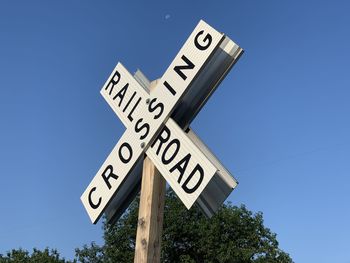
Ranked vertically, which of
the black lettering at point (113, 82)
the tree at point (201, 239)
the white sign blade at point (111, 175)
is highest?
the tree at point (201, 239)

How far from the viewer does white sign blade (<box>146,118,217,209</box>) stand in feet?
11.4

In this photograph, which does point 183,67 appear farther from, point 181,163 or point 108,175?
point 108,175

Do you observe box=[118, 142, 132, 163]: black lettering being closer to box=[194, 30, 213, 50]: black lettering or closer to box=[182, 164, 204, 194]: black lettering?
box=[182, 164, 204, 194]: black lettering

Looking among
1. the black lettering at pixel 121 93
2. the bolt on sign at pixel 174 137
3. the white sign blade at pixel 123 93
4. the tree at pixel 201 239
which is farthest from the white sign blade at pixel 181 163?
the tree at pixel 201 239

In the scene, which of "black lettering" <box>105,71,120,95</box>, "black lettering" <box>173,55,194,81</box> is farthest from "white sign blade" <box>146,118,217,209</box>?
"black lettering" <box>105,71,120,95</box>

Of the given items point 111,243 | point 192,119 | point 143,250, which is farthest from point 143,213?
point 111,243

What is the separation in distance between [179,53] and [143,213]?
1.44 meters

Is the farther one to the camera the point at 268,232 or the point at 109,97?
the point at 268,232

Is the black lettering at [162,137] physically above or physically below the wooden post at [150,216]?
above

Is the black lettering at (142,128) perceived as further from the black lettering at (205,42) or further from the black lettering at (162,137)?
the black lettering at (205,42)

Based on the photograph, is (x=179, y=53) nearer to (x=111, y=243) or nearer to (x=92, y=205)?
(x=92, y=205)

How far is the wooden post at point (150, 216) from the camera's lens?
3734 mm

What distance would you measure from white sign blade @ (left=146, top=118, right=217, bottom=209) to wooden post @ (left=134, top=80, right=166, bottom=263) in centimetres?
17

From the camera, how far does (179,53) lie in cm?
409
